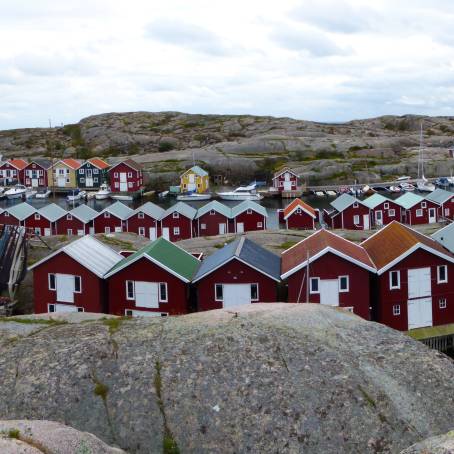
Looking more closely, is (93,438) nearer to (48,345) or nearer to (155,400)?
(155,400)

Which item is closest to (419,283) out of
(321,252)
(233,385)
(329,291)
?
(329,291)

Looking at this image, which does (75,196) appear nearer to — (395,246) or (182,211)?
(182,211)

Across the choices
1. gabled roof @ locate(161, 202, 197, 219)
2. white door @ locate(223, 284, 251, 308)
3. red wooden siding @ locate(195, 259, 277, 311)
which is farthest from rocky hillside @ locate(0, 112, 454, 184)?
white door @ locate(223, 284, 251, 308)

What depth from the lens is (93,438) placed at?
32.0 feet

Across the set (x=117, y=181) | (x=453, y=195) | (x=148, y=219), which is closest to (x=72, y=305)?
(x=148, y=219)

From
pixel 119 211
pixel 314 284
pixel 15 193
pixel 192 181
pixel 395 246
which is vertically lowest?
pixel 314 284

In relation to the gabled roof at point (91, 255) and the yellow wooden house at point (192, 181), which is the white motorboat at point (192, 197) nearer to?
the yellow wooden house at point (192, 181)

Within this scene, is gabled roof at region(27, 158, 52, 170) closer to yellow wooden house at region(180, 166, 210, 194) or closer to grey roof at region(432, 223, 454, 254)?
yellow wooden house at region(180, 166, 210, 194)

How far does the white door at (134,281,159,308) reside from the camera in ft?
102

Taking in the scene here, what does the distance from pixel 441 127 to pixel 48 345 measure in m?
170

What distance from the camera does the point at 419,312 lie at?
31.5 m

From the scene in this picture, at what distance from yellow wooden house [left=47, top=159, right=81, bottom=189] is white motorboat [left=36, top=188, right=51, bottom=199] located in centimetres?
345

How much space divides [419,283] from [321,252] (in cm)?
597

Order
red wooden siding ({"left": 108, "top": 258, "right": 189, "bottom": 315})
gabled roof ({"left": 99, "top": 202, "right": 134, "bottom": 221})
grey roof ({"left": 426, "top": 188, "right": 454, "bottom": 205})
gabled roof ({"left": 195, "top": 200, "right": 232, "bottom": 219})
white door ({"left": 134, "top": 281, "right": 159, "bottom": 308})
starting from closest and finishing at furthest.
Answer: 1. red wooden siding ({"left": 108, "top": 258, "right": 189, "bottom": 315})
2. white door ({"left": 134, "top": 281, "right": 159, "bottom": 308})
3. gabled roof ({"left": 195, "top": 200, "right": 232, "bottom": 219})
4. gabled roof ({"left": 99, "top": 202, "right": 134, "bottom": 221})
5. grey roof ({"left": 426, "top": 188, "right": 454, "bottom": 205})
